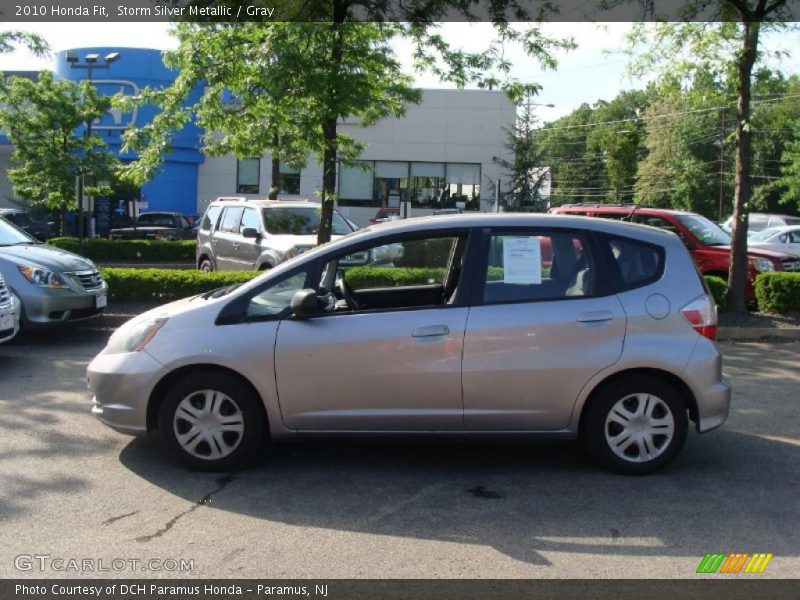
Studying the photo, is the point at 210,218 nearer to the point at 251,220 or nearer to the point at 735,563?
the point at 251,220

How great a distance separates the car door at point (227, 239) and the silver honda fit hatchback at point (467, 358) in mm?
9815

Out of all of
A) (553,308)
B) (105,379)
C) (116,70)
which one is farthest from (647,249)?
(116,70)

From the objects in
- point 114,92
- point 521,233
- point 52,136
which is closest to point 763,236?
point 521,233

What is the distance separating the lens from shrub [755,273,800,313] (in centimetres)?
1317

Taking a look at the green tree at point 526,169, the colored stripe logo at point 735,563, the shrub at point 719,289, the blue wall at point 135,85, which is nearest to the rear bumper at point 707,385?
the colored stripe logo at point 735,563

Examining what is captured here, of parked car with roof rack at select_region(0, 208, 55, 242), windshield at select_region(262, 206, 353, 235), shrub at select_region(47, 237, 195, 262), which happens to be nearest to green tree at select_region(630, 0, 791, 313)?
windshield at select_region(262, 206, 353, 235)

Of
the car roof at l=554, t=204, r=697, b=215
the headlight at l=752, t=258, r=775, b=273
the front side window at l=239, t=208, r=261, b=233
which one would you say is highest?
the car roof at l=554, t=204, r=697, b=215

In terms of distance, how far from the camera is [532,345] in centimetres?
573

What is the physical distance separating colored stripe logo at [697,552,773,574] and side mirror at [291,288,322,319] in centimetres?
280

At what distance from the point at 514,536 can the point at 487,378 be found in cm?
119

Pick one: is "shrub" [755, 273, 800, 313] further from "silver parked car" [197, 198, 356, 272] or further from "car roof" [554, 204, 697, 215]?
"silver parked car" [197, 198, 356, 272]

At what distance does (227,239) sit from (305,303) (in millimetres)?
10570

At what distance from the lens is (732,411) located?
7859 mm
